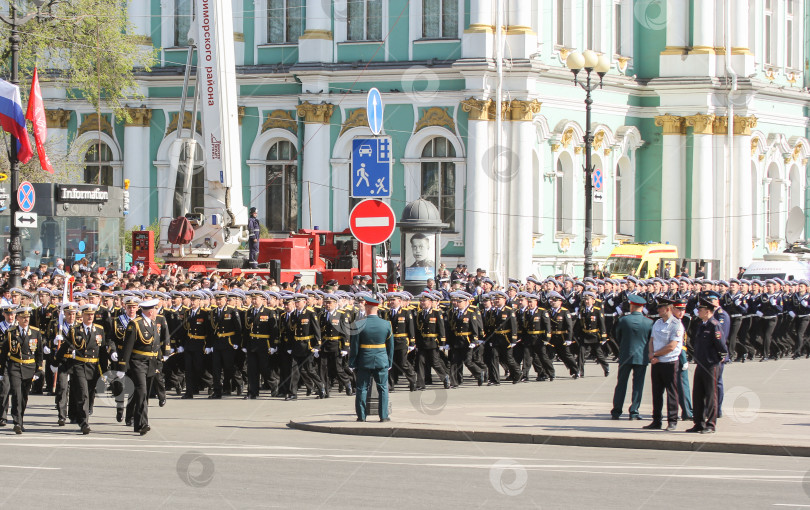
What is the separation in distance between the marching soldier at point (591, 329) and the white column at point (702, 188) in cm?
2453

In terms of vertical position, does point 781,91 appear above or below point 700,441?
above

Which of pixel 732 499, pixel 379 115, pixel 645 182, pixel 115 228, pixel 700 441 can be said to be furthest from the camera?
pixel 645 182

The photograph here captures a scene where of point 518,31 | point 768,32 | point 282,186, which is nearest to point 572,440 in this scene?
point 518,31

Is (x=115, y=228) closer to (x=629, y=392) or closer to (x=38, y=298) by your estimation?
(x=38, y=298)

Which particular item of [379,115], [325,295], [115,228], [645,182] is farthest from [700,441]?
[645,182]

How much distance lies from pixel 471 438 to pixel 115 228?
763 inches

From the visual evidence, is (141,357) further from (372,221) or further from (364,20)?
(364,20)

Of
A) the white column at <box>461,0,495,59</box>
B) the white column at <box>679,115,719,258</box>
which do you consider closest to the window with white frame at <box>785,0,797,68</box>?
the white column at <box>679,115,719,258</box>

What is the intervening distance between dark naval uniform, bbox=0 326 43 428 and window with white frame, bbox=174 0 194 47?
30006 mm

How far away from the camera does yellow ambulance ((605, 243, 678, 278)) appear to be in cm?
4253

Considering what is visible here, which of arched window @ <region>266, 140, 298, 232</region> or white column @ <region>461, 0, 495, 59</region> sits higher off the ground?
white column @ <region>461, 0, 495, 59</region>

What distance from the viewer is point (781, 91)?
5234cm

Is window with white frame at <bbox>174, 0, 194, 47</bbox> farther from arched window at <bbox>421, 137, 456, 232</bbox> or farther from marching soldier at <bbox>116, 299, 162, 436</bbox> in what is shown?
marching soldier at <bbox>116, 299, 162, 436</bbox>

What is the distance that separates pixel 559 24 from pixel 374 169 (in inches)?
1143
